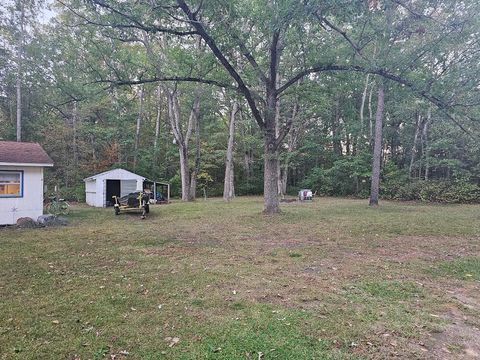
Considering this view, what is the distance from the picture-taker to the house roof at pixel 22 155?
32.6ft

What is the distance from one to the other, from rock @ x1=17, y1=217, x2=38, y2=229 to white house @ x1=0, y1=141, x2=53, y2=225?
1.33 feet

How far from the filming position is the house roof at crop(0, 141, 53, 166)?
9951 mm

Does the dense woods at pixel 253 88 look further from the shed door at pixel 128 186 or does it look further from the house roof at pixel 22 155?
the shed door at pixel 128 186

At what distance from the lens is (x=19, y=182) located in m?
10.3

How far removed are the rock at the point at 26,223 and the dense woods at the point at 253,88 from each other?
3.95 meters

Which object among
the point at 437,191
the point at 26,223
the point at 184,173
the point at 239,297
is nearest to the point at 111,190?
the point at 184,173

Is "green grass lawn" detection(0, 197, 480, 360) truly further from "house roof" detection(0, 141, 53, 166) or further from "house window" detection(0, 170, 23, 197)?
"house roof" detection(0, 141, 53, 166)

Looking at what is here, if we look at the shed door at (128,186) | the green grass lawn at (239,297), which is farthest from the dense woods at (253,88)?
the green grass lawn at (239,297)

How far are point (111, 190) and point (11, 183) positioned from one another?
23.9 feet

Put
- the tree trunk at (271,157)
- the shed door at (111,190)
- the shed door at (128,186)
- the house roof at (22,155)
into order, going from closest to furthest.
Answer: the house roof at (22,155) → the tree trunk at (271,157) → the shed door at (111,190) → the shed door at (128,186)

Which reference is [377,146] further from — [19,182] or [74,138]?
[74,138]

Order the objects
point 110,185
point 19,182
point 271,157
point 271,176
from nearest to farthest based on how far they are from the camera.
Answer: point 19,182
point 271,157
point 271,176
point 110,185

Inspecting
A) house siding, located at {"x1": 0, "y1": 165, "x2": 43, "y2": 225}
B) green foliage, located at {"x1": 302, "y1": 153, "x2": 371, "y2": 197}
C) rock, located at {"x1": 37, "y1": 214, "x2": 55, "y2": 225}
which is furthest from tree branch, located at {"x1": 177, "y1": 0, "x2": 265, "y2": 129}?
green foliage, located at {"x1": 302, "y1": 153, "x2": 371, "y2": 197}

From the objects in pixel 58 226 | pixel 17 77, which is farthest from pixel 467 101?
pixel 17 77
